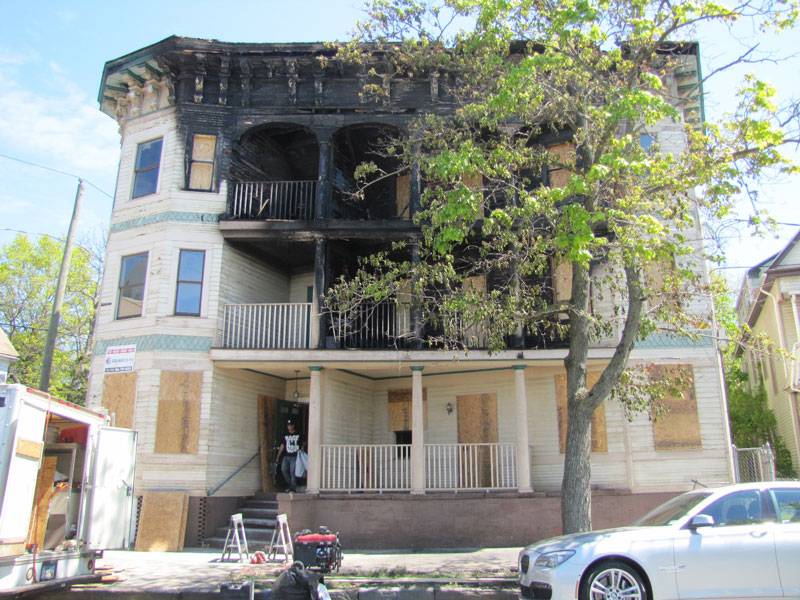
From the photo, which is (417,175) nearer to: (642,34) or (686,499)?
(642,34)

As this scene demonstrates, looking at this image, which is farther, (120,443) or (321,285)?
(321,285)

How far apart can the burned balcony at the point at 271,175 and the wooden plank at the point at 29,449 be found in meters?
9.01

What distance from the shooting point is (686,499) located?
7.70m

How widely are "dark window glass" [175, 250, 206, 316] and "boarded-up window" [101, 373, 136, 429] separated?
6.36 ft

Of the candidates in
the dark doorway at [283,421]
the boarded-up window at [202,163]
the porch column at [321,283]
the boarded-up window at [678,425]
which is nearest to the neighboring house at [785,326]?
the boarded-up window at [678,425]

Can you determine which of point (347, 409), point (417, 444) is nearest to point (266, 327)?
point (347, 409)

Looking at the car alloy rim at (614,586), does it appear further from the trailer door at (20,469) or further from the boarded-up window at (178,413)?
the boarded-up window at (178,413)

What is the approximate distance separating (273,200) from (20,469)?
414 inches

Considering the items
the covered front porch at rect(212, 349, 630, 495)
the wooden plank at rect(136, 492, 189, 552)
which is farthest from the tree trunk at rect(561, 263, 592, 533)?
the wooden plank at rect(136, 492, 189, 552)

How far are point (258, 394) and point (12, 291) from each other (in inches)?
771

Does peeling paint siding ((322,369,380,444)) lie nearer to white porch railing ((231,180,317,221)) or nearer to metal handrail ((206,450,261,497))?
metal handrail ((206,450,261,497))

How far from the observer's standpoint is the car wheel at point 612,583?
683 cm

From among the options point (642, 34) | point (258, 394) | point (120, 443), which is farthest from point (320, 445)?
point (642, 34)

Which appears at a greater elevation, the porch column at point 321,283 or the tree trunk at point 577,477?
the porch column at point 321,283
